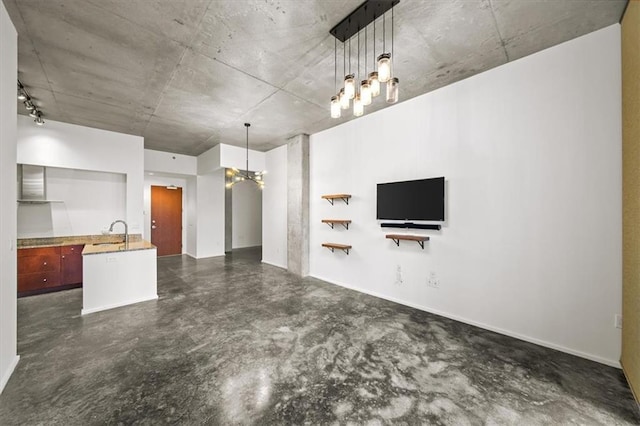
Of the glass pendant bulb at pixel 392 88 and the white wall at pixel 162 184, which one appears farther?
the white wall at pixel 162 184

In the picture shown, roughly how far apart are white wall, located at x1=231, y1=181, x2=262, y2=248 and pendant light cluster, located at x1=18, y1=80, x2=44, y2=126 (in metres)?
5.59

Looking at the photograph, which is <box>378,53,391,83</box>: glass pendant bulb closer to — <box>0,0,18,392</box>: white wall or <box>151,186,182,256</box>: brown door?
<box>0,0,18,392</box>: white wall

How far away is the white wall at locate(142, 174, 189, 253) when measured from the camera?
25.3ft

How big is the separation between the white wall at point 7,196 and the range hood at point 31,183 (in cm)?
333

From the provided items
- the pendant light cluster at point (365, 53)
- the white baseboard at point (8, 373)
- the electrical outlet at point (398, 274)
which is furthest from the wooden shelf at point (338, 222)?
the white baseboard at point (8, 373)

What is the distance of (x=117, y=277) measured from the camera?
390 cm

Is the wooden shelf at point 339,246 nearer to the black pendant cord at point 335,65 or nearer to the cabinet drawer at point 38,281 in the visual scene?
the black pendant cord at point 335,65

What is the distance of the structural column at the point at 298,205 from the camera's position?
5.69 metres

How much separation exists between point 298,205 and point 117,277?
11.6 feet

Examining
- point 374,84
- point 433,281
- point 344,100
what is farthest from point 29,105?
point 433,281

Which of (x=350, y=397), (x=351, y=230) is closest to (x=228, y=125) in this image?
(x=351, y=230)

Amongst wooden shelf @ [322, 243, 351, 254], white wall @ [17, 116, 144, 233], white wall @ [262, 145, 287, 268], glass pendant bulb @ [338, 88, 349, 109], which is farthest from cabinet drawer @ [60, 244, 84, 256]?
glass pendant bulb @ [338, 88, 349, 109]

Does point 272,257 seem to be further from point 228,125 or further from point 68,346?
point 68,346

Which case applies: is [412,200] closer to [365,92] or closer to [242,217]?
[365,92]
